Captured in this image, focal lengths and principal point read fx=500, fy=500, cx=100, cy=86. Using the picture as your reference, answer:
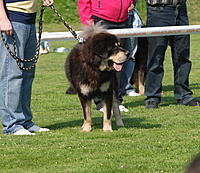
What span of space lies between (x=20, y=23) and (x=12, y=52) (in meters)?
0.33

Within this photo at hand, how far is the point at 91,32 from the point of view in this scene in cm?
580

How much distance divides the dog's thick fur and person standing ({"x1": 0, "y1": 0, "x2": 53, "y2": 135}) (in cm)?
53

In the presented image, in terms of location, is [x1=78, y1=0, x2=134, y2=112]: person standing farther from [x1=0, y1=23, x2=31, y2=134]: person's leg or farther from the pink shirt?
[x1=0, y1=23, x2=31, y2=134]: person's leg

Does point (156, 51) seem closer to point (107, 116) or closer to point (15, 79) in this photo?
point (107, 116)

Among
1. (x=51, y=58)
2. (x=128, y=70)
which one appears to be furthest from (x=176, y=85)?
(x=51, y=58)

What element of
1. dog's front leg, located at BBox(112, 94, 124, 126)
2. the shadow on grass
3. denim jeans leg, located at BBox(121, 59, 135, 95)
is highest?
dog's front leg, located at BBox(112, 94, 124, 126)

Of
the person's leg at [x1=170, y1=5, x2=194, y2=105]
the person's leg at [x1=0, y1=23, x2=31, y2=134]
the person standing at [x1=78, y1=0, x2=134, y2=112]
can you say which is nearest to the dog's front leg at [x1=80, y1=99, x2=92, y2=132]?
the person's leg at [x1=0, y1=23, x2=31, y2=134]

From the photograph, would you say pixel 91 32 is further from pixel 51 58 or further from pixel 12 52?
pixel 51 58

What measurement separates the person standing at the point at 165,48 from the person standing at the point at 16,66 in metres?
2.20

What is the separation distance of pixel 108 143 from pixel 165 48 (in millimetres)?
2865

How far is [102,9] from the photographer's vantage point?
709 centimetres

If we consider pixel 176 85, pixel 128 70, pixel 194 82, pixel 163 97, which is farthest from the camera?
pixel 194 82

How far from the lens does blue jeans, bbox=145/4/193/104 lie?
24.0 feet

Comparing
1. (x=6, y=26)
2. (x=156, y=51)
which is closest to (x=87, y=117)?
(x=6, y=26)
